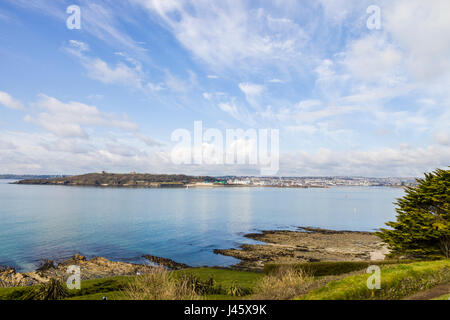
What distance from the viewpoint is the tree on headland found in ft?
72.0

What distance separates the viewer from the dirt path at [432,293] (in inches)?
418

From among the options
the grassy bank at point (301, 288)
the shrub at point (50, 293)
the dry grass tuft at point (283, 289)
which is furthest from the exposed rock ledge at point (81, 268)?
the dry grass tuft at point (283, 289)

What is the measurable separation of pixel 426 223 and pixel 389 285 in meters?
14.9

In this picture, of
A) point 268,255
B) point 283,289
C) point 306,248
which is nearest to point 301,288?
point 283,289

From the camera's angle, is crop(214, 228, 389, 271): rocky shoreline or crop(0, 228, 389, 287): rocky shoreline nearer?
crop(0, 228, 389, 287): rocky shoreline

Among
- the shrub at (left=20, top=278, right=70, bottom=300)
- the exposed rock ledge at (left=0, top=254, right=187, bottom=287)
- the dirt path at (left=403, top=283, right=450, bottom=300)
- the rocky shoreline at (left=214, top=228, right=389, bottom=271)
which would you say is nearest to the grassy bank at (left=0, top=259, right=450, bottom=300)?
the dirt path at (left=403, top=283, right=450, bottom=300)

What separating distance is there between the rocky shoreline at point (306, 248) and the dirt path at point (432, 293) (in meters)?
19.3

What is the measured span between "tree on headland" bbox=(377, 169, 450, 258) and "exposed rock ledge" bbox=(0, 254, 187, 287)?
21.9m

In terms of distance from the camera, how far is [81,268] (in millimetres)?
29734

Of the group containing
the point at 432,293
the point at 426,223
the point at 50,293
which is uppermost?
the point at 426,223

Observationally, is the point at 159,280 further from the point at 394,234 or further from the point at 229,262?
the point at 229,262

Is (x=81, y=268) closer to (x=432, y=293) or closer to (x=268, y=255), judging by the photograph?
(x=268, y=255)

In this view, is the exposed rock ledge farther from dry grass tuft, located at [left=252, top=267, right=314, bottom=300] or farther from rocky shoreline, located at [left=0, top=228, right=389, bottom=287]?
dry grass tuft, located at [left=252, top=267, right=314, bottom=300]
